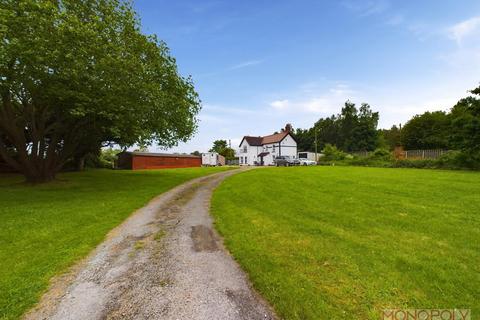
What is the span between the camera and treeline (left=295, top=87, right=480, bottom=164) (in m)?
24.1

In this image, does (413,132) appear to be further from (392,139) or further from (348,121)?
(348,121)

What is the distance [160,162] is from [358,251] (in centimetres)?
4564

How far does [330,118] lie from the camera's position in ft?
323

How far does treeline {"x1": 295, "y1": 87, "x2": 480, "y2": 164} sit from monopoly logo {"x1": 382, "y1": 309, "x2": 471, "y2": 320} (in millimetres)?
26674

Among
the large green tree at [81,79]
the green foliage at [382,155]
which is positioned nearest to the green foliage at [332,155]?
the green foliage at [382,155]

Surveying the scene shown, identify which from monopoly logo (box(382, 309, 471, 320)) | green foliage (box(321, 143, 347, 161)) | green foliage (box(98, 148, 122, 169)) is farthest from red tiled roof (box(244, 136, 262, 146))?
monopoly logo (box(382, 309, 471, 320))

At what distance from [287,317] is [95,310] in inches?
122

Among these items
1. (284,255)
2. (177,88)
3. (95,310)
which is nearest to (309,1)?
(177,88)

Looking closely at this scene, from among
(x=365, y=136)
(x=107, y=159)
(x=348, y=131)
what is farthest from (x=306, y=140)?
(x=107, y=159)

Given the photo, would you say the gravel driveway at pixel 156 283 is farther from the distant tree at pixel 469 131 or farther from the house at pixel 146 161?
the house at pixel 146 161

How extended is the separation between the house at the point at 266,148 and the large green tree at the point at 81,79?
144ft

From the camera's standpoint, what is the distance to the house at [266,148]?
6216cm

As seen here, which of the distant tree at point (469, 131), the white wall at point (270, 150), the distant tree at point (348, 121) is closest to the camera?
the distant tree at point (469, 131)

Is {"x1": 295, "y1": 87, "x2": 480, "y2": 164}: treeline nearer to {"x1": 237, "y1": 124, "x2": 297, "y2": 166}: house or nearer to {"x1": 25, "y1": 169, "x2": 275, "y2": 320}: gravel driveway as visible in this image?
{"x1": 237, "y1": 124, "x2": 297, "y2": 166}: house
